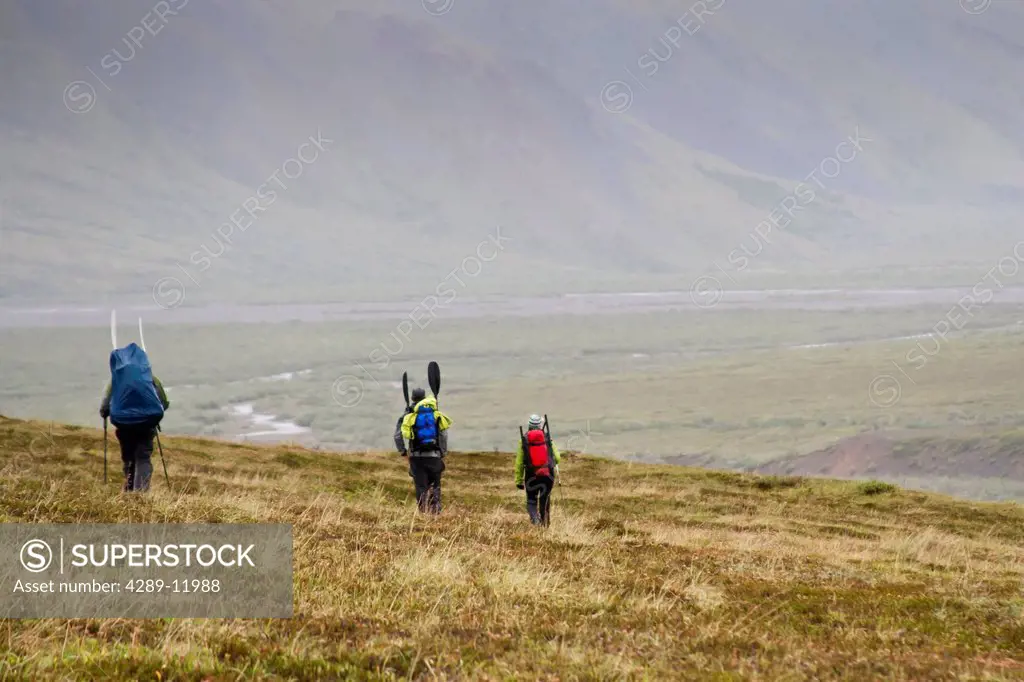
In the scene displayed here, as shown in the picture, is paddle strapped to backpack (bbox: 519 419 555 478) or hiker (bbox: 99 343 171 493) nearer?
hiker (bbox: 99 343 171 493)

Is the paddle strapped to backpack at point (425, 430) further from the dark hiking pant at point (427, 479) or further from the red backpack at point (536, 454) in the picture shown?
the red backpack at point (536, 454)

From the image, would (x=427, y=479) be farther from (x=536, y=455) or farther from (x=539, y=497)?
(x=539, y=497)

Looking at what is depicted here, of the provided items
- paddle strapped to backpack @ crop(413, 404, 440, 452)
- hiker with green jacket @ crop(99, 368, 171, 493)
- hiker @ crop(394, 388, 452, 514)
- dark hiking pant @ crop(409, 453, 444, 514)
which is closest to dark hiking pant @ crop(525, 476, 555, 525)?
dark hiking pant @ crop(409, 453, 444, 514)

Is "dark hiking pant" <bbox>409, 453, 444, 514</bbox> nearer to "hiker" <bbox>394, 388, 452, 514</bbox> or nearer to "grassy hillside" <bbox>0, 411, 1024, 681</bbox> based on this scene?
"hiker" <bbox>394, 388, 452, 514</bbox>

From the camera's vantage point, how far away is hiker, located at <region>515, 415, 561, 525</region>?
21.8 metres

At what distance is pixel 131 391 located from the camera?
17891 millimetres

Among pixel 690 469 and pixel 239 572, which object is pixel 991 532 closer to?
pixel 690 469

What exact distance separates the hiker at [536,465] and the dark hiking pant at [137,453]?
7671mm

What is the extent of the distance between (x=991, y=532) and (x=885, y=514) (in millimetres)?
3952

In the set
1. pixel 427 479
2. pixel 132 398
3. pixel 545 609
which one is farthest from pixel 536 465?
pixel 545 609

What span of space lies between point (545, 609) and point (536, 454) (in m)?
10.8

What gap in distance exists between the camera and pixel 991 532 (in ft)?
114

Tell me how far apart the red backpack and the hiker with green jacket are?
770 cm


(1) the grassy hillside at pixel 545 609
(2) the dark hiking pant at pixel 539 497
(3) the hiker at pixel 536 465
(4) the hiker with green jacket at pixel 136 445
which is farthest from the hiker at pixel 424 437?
(4) the hiker with green jacket at pixel 136 445
